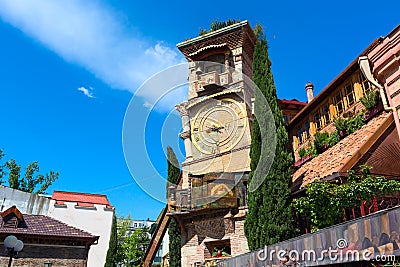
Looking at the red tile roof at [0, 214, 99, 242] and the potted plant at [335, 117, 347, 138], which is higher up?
the potted plant at [335, 117, 347, 138]

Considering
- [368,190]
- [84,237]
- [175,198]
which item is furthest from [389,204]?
[84,237]

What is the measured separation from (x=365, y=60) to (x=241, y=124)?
11.0m

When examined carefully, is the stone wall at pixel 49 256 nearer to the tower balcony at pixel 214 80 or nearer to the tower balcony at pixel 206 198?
the tower balcony at pixel 206 198

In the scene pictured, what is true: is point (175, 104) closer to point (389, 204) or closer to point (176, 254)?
point (176, 254)

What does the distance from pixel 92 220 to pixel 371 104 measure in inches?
828

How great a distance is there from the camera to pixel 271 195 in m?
11.6

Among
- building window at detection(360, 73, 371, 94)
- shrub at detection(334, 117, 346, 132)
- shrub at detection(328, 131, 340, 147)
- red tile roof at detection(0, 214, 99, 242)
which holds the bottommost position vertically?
red tile roof at detection(0, 214, 99, 242)

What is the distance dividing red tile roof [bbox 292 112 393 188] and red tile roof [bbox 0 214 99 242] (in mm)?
12532

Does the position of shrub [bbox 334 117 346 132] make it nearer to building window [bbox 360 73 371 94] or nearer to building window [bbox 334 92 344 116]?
building window [bbox 334 92 344 116]

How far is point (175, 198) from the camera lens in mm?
17156

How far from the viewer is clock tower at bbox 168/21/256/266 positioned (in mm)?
15695

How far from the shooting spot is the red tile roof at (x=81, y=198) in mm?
28141

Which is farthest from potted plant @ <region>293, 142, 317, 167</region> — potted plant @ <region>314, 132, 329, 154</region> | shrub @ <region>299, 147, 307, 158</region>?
potted plant @ <region>314, 132, 329, 154</region>

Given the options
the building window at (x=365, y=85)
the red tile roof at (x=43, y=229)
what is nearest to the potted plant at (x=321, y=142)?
the building window at (x=365, y=85)
